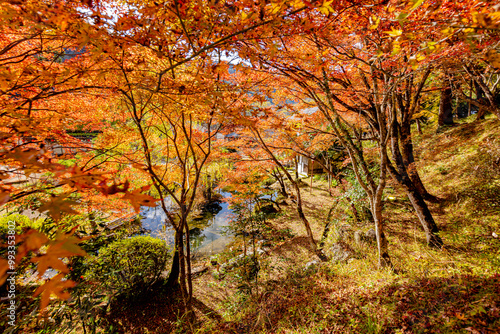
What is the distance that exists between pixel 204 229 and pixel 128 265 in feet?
23.2

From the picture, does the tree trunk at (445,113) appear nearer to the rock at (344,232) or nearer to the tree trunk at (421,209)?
the tree trunk at (421,209)

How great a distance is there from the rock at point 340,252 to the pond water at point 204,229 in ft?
13.6

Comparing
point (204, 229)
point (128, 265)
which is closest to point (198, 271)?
point (128, 265)

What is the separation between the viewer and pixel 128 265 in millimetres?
4855

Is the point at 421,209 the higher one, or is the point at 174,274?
the point at 421,209

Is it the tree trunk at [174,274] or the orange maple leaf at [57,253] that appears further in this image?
the tree trunk at [174,274]

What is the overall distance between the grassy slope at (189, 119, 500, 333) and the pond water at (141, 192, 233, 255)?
2.76 meters

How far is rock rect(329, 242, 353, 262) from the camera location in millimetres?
5223

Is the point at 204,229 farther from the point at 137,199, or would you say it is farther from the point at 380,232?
the point at 137,199

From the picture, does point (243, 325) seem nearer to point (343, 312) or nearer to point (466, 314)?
point (343, 312)

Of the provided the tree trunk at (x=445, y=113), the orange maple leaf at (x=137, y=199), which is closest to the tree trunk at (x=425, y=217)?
the orange maple leaf at (x=137, y=199)

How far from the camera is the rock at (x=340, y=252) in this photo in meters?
5.22

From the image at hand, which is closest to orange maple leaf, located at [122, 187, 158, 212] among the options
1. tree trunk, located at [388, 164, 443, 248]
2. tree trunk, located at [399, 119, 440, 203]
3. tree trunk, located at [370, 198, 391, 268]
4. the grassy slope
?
the grassy slope

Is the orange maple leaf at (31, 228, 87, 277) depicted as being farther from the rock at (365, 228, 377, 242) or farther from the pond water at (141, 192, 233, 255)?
the pond water at (141, 192, 233, 255)
